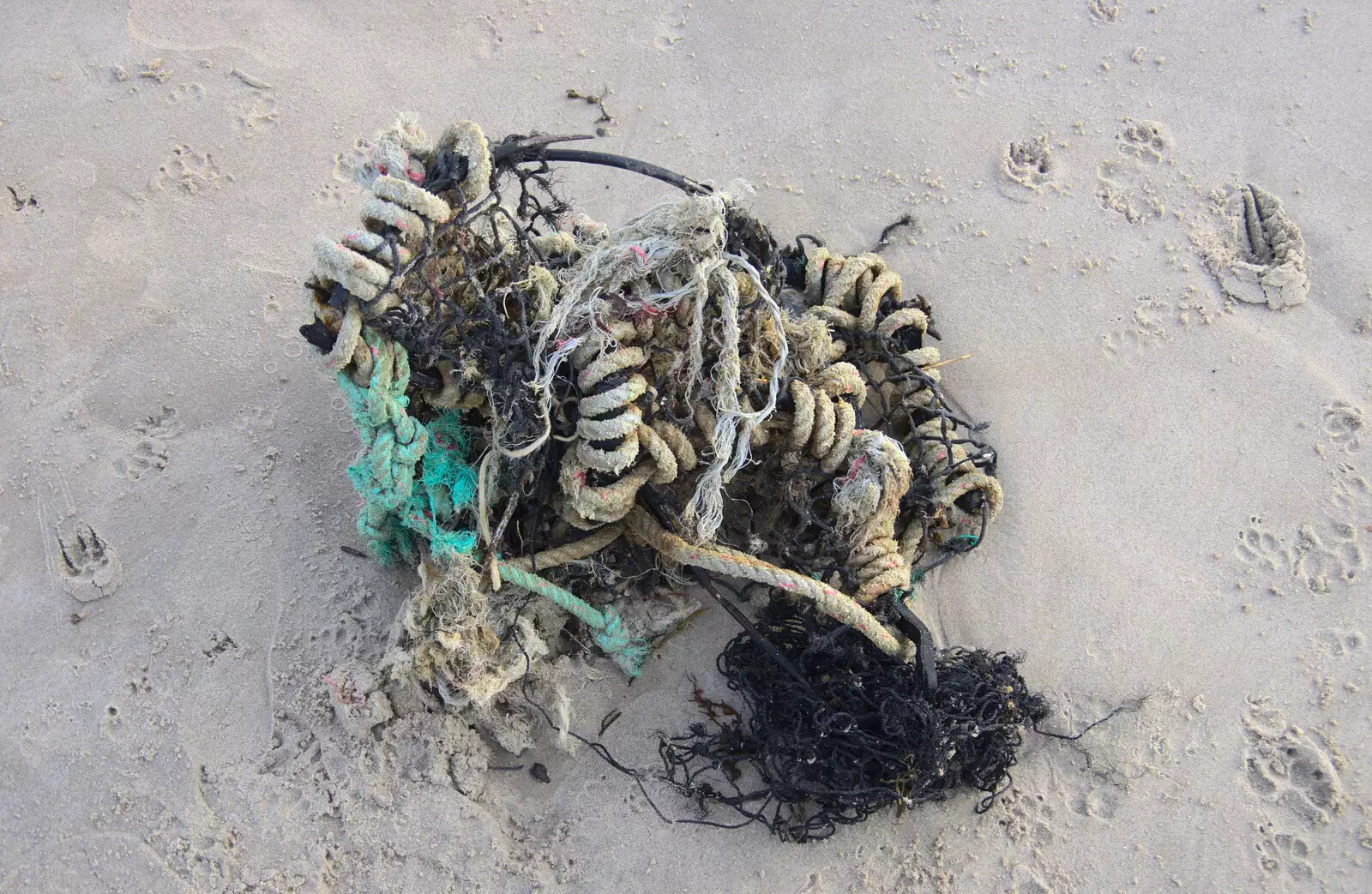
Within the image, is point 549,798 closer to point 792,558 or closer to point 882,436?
point 792,558

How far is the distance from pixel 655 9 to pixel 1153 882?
297 cm

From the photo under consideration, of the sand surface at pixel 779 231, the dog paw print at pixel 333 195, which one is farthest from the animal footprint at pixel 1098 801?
the dog paw print at pixel 333 195

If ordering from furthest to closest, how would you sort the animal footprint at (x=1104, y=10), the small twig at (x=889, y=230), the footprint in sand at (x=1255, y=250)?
1. the animal footprint at (x=1104, y=10)
2. the small twig at (x=889, y=230)
3. the footprint in sand at (x=1255, y=250)

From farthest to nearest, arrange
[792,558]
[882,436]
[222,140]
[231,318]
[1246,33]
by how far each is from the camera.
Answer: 1. [1246,33]
2. [222,140]
3. [231,318]
4. [792,558]
5. [882,436]

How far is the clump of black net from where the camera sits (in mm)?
1987

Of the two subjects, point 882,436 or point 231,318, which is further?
point 231,318

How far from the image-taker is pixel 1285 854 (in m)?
2.06

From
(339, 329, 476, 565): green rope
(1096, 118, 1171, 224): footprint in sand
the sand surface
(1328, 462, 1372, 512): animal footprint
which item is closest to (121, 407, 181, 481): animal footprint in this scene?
the sand surface

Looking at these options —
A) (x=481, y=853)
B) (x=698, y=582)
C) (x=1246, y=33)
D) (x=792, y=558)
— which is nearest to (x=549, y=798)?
(x=481, y=853)

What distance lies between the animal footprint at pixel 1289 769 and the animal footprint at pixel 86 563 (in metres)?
2.81

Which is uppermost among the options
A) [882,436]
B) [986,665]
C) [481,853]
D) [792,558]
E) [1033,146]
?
[1033,146]

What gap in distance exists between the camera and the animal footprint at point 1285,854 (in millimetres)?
2053

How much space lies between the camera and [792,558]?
2.12 meters

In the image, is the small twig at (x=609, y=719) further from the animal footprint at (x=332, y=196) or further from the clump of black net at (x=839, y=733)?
the animal footprint at (x=332, y=196)
